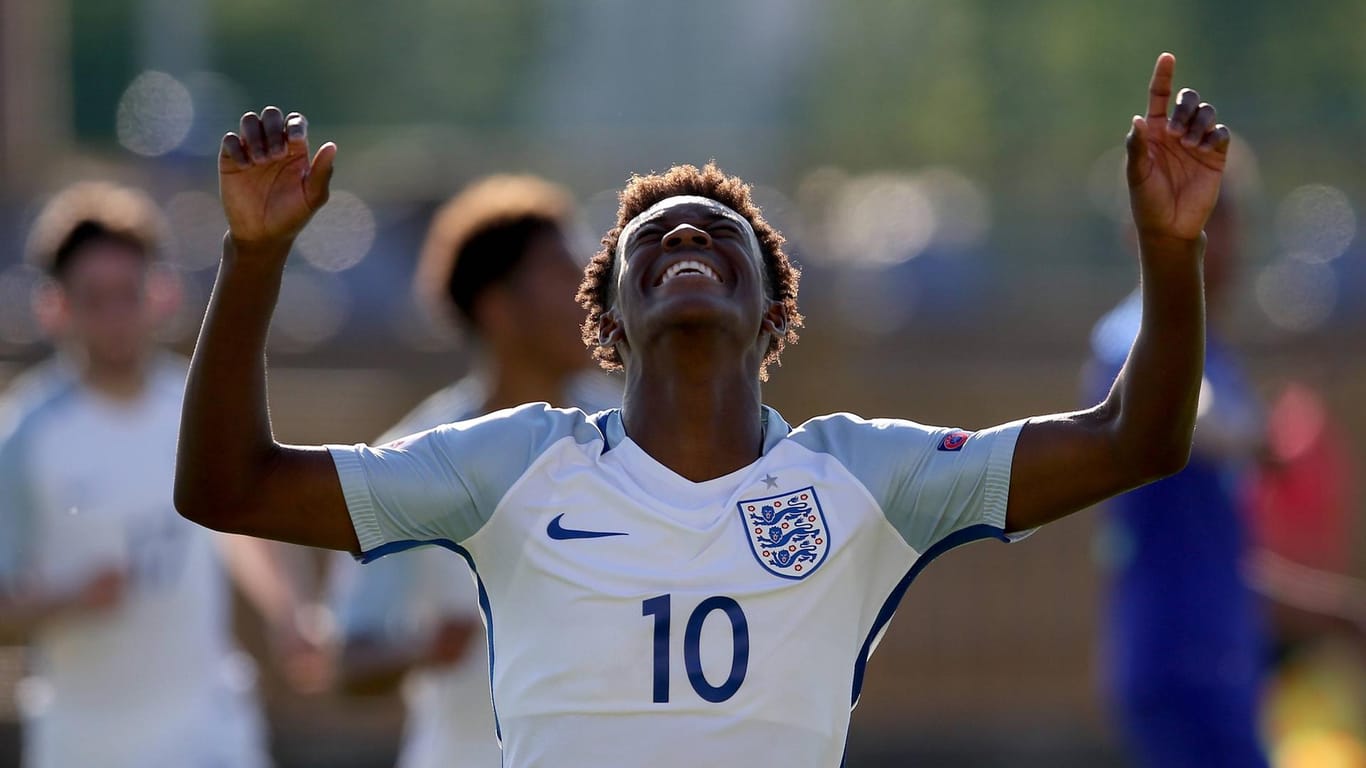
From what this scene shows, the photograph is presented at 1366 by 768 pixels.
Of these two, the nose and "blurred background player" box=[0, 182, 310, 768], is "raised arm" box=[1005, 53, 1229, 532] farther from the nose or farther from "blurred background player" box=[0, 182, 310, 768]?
"blurred background player" box=[0, 182, 310, 768]

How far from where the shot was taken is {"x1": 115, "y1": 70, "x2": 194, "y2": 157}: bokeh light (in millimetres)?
24047

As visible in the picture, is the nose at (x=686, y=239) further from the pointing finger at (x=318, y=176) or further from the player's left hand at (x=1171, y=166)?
the player's left hand at (x=1171, y=166)

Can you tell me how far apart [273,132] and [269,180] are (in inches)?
3.0

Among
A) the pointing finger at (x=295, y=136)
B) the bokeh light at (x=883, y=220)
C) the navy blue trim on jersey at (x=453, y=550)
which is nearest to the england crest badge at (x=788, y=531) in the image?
the navy blue trim on jersey at (x=453, y=550)

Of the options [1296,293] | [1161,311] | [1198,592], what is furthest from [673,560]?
[1296,293]

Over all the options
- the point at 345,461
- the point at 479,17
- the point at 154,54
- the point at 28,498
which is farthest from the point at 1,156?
the point at 479,17

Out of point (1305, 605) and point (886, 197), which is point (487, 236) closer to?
point (1305, 605)

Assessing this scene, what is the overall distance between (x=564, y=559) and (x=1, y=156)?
62.5 ft

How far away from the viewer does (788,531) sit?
124 inches

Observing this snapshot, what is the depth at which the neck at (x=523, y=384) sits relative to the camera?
17.7 feet

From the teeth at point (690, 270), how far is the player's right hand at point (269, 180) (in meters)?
0.57

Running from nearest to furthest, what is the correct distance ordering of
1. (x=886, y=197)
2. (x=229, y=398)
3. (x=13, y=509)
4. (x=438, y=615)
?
1. (x=229, y=398)
2. (x=438, y=615)
3. (x=13, y=509)
4. (x=886, y=197)

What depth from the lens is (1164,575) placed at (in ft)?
19.2

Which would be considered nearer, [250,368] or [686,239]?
[250,368]
